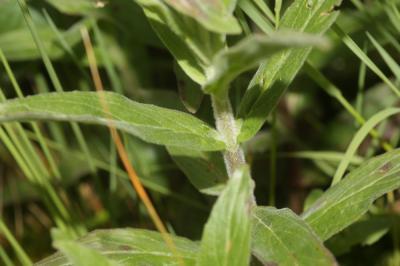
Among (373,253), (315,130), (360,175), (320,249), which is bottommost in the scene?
(320,249)

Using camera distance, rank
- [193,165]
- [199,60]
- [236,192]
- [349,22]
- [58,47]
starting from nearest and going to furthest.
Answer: [236,192] < [199,60] < [193,165] < [349,22] < [58,47]

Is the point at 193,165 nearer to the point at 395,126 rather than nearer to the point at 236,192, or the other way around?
the point at 236,192

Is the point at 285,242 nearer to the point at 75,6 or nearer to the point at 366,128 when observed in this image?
the point at 366,128

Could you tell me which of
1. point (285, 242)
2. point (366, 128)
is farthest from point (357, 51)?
point (285, 242)

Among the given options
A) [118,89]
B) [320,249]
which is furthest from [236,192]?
[118,89]

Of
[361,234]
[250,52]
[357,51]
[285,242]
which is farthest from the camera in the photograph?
[361,234]

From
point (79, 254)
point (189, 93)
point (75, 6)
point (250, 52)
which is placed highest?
point (75, 6)

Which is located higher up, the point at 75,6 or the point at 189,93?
the point at 75,6

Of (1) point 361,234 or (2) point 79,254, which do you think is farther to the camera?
(1) point 361,234
